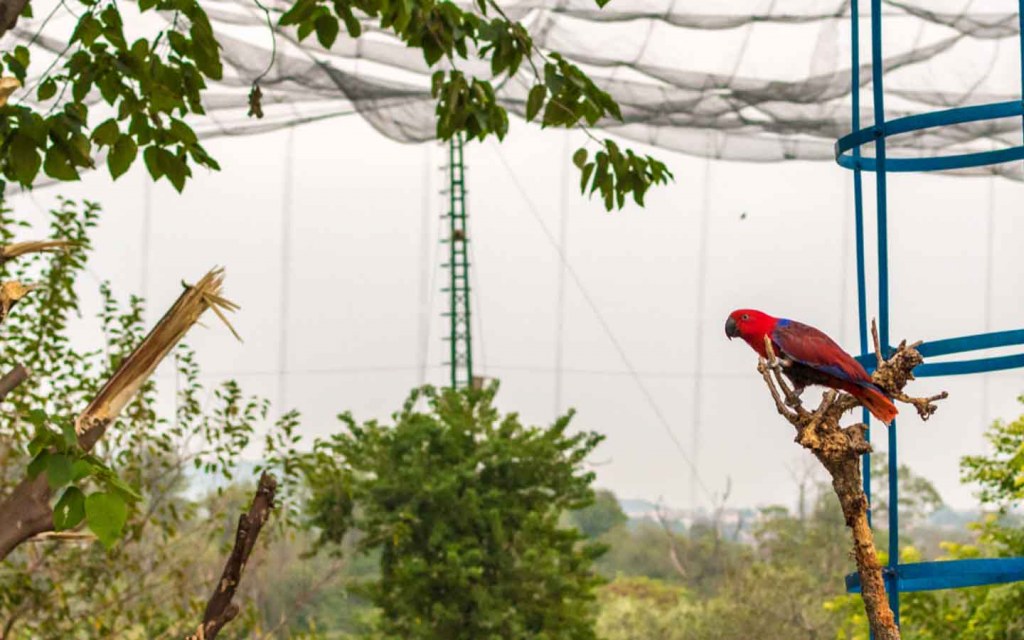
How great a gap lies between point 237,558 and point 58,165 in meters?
1.30

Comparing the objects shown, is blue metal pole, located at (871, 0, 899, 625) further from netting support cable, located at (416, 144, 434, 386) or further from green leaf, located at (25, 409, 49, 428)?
netting support cable, located at (416, 144, 434, 386)

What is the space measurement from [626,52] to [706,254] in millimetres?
4338

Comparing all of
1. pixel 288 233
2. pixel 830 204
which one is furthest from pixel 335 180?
pixel 830 204

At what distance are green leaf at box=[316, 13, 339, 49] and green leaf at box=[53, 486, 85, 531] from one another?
1.53 meters

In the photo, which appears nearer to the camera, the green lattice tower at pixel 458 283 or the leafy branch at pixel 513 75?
the leafy branch at pixel 513 75

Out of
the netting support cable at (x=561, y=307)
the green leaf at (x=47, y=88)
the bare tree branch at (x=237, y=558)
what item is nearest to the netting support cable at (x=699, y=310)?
the netting support cable at (x=561, y=307)

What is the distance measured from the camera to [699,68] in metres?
8.88

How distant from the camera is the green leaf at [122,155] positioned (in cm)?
338

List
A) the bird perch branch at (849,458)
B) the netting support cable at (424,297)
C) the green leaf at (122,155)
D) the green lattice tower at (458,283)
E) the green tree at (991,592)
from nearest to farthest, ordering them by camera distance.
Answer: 1. the bird perch branch at (849,458)
2. the green leaf at (122,155)
3. the green tree at (991,592)
4. the green lattice tower at (458,283)
5. the netting support cable at (424,297)

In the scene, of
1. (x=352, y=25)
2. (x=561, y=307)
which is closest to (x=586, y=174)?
(x=352, y=25)

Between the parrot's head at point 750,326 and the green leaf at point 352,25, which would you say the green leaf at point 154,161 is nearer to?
the green leaf at point 352,25

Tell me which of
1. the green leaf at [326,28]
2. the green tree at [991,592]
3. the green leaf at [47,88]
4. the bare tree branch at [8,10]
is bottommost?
the green tree at [991,592]

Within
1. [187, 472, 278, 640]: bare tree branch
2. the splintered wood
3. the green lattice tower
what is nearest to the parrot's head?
[187, 472, 278, 640]: bare tree branch

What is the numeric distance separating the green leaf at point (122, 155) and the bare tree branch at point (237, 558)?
124 cm
